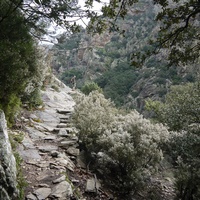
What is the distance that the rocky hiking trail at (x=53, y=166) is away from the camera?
4055 millimetres

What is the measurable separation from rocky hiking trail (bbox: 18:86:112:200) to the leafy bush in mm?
583

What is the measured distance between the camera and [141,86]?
44656 mm

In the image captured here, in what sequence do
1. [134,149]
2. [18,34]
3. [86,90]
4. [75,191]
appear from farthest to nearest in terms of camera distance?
[86,90], [134,149], [75,191], [18,34]

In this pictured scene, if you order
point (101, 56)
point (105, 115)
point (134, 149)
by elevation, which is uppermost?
point (101, 56)

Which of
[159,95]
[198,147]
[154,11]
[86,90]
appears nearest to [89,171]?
[198,147]

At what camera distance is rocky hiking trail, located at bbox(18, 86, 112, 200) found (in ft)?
13.3

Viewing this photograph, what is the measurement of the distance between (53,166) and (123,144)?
1712mm

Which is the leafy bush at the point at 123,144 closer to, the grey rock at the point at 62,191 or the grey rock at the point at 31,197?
the grey rock at the point at 62,191

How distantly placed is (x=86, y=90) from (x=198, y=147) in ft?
62.4

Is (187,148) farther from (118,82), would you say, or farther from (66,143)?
(118,82)

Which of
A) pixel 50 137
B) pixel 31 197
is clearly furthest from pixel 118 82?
pixel 31 197

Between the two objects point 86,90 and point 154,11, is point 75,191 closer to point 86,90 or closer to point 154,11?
point 86,90

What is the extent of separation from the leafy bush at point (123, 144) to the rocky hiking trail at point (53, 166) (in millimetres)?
583

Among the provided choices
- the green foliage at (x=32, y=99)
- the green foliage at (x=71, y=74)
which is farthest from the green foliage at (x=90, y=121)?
the green foliage at (x=71, y=74)
